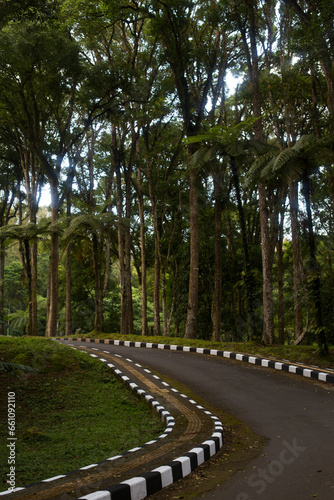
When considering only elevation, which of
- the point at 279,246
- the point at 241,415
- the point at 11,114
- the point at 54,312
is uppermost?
the point at 11,114

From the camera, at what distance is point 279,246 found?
24.2 m

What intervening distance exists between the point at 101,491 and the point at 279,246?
21390 mm

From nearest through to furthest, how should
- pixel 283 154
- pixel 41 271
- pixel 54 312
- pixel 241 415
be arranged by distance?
pixel 241 415, pixel 283 154, pixel 54 312, pixel 41 271

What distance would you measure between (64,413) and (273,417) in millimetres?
3765

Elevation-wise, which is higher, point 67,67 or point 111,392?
point 67,67

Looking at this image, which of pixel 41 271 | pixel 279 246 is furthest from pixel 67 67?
pixel 41 271

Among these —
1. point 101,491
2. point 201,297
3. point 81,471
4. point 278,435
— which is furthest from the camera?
point 201,297

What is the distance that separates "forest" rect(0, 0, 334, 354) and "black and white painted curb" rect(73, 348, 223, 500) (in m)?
8.65

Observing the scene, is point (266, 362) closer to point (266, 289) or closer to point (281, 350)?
point (281, 350)

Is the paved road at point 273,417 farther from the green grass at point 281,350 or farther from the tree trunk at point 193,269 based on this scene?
the tree trunk at point 193,269

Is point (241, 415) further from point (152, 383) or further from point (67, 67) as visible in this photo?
point (67, 67)

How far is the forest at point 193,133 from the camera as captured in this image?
15047mm

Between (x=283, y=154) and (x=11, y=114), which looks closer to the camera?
(x=283, y=154)

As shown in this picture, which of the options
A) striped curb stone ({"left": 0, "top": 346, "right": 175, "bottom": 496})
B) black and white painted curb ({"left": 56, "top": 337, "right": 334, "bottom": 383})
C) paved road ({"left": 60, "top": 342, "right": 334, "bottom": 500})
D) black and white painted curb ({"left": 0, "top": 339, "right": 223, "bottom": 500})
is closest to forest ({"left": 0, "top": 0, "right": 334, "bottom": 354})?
black and white painted curb ({"left": 56, "top": 337, "right": 334, "bottom": 383})
